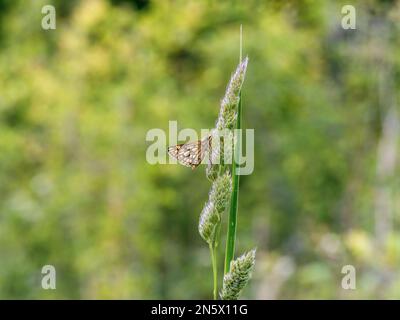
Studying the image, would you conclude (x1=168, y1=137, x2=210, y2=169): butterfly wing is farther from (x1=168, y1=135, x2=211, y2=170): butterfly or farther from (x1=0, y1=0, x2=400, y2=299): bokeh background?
(x1=0, y1=0, x2=400, y2=299): bokeh background

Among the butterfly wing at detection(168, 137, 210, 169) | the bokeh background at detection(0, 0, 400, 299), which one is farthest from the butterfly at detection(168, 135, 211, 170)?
the bokeh background at detection(0, 0, 400, 299)

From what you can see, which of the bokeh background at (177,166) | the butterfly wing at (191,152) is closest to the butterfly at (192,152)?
the butterfly wing at (191,152)

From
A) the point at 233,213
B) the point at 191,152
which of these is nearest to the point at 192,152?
the point at 191,152
